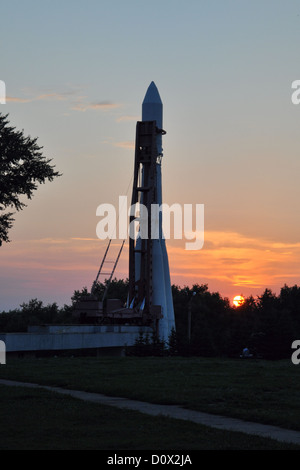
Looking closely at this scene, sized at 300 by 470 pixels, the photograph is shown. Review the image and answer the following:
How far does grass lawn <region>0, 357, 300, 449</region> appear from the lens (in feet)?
45.8

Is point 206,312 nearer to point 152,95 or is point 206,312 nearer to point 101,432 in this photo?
point 152,95

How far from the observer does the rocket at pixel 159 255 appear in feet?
248

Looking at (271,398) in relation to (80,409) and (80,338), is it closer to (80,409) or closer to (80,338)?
(80,409)

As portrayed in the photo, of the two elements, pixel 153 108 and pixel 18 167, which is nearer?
pixel 18 167

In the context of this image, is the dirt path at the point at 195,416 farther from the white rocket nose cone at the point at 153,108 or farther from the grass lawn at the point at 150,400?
the white rocket nose cone at the point at 153,108

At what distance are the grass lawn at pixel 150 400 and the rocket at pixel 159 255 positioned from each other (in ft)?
142

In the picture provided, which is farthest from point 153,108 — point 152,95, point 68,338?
point 68,338

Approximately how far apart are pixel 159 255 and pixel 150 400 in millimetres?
56290

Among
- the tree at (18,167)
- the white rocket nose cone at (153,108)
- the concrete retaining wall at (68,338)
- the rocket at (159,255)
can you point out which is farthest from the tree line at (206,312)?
the tree at (18,167)

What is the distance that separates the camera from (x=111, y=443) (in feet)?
44.5

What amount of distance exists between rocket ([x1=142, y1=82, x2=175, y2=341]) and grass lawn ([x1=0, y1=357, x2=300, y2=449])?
4319 cm

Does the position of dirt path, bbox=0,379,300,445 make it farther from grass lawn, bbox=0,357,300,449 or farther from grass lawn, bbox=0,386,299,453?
grass lawn, bbox=0,386,299,453

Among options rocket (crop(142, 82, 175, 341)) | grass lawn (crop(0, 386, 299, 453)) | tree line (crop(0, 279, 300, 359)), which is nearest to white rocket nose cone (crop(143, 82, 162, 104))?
rocket (crop(142, 82, 175, 341))

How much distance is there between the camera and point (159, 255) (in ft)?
250
